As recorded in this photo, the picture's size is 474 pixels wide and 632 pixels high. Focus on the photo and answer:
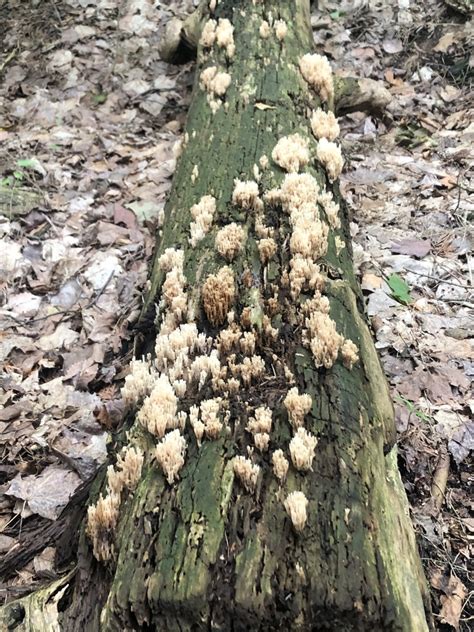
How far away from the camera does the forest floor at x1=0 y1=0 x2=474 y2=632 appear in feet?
12.5

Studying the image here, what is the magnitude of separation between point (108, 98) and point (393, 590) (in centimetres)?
888

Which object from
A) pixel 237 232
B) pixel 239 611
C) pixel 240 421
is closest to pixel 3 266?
pixel 237 232

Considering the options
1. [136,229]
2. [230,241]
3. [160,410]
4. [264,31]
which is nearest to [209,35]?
[264,31]

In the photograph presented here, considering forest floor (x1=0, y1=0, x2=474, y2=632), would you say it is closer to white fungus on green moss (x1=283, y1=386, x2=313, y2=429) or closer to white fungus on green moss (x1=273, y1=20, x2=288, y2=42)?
white fungus on green moss (x1=283, y1=386, x2=313, y2=429)

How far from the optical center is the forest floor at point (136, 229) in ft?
12.5

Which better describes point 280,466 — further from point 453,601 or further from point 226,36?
point 226,36

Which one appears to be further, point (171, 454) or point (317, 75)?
point (317, 75)

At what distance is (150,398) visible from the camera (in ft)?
9.98

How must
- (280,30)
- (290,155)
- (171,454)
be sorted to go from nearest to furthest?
(171,454) → (290,155) → (280,30)

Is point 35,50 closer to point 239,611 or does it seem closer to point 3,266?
point 3,266

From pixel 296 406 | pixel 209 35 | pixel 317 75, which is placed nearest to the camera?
pixel 296 406

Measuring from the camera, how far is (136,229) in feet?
21.9

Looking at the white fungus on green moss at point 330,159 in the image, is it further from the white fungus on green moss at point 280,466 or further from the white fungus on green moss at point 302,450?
the white fungus on green moss at point 280,466

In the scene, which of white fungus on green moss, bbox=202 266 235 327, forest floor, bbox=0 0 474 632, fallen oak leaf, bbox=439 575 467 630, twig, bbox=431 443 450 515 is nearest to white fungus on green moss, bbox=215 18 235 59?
forest floor, bbox=0 0 474 632
